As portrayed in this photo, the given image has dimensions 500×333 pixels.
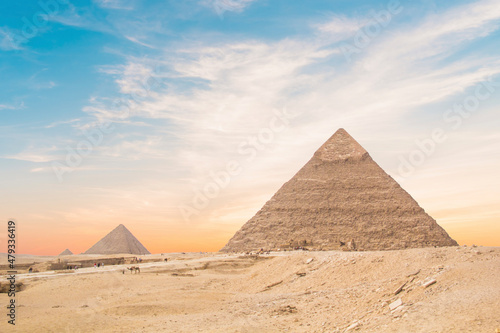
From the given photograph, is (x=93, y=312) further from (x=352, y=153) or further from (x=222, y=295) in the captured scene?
(x=352, y=153)

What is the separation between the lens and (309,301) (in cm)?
1270

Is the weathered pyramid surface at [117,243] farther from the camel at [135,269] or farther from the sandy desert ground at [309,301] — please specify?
the sandy desert ground at [309,301]

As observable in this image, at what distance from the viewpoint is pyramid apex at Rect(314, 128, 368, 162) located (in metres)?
76.4

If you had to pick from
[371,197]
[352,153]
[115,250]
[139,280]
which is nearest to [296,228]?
[371,197]

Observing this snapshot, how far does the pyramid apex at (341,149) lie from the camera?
76.4 metres

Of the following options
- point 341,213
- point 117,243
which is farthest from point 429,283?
point 117,243

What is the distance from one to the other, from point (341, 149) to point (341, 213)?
15.1 m

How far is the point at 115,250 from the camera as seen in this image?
76.4 meters

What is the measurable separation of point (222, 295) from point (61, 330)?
6.63 meters

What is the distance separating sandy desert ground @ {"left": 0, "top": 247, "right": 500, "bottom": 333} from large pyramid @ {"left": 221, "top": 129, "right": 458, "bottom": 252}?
40.7m

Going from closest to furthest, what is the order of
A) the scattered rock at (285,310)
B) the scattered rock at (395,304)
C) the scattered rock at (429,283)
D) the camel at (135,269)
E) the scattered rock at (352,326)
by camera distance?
1. the scattered rock at (352,326)
2. the scattered rock at (395,304)
3. the scattered rock at (429,283)
4. the scattered rock at (285,310)
5. the camel at (135,269)

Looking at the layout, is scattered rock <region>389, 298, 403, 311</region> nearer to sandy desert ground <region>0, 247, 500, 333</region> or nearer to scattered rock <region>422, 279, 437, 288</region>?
sandy desert ground <region>0, 247, 500, 333</region>

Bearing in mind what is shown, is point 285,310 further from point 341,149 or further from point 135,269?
point 341,149

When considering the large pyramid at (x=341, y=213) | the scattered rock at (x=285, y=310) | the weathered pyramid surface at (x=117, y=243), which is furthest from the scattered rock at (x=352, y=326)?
the weathered pyramid surface at (x=117, y=243)
